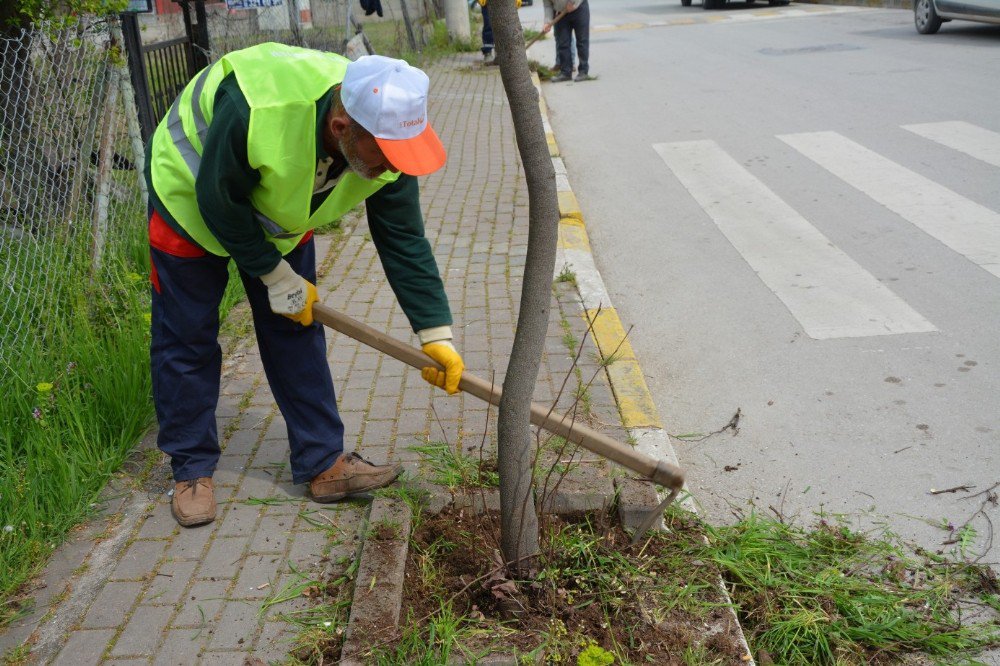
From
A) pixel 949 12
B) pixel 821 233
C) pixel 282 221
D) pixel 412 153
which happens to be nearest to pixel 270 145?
pixel 282 221

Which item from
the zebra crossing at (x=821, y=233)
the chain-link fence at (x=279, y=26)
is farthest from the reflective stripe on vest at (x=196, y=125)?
the chain-link fence at (x=279, y=26)

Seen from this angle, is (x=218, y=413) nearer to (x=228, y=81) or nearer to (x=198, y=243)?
(x=198, y=243)

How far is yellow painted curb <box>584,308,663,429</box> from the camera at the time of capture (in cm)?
392

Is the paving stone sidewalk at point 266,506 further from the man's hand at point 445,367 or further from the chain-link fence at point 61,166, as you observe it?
the chain-link fence at point 61,166

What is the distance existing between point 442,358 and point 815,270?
131 inches

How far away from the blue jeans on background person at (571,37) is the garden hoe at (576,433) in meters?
9.96

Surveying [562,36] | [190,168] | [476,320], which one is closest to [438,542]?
[190,168]

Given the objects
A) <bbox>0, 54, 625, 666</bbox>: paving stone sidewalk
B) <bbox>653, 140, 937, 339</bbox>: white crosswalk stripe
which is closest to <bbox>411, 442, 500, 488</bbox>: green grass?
<bbox>0, 54, 625, 666</bbox>: paving stone sidewalk

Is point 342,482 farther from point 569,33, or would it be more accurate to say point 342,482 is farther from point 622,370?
point 569,33

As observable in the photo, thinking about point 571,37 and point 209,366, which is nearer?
point 209,366

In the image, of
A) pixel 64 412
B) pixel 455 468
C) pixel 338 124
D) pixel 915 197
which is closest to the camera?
pixel 338 124

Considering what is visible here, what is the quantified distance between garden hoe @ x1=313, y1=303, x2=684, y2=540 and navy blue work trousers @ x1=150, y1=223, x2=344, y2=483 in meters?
0.33

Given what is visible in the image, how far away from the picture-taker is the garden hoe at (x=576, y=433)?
2.79 meters

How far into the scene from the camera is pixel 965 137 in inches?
317
